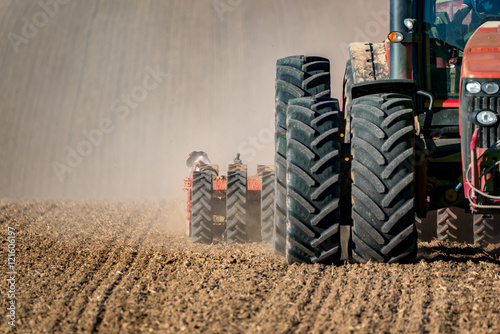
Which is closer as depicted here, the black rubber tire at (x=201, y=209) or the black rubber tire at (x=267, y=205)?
the black rubber tire at (x=267, y=205)

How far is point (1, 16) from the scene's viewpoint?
32.8 meters

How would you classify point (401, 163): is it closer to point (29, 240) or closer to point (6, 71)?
point (29, 240)

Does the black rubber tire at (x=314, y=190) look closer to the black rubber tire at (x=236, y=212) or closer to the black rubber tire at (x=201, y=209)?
the black rubber tire at (x=236, y=212)

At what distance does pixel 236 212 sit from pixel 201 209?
66 centimetres

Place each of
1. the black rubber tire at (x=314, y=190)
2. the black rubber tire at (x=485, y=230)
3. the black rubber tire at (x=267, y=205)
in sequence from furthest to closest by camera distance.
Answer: the black rubber tire at (x=267, y=205), the black rubber tire at (x=485, y=230), the black rubber tire at (x=314, y=190)

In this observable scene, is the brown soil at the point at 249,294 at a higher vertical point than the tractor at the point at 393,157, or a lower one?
lower

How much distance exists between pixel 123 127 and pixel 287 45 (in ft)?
37.3

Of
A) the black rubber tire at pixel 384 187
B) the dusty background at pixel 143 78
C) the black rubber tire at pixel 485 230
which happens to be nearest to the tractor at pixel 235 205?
the black rubber tire at pixel 485 230

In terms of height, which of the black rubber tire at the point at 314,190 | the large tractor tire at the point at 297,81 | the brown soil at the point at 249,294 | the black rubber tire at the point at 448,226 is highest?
the large tractor tire at the point at 297,81

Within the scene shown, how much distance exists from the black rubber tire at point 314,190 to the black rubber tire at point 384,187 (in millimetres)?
173

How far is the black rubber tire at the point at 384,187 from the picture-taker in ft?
15.1

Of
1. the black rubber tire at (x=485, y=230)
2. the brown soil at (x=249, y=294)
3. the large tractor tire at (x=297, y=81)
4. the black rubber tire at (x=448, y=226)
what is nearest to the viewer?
the brown soil at (x=249, y=294)

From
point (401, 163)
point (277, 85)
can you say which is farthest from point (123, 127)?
point (401, 163)

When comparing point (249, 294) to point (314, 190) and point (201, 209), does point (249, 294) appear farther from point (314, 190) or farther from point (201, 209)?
point (201, 209)
